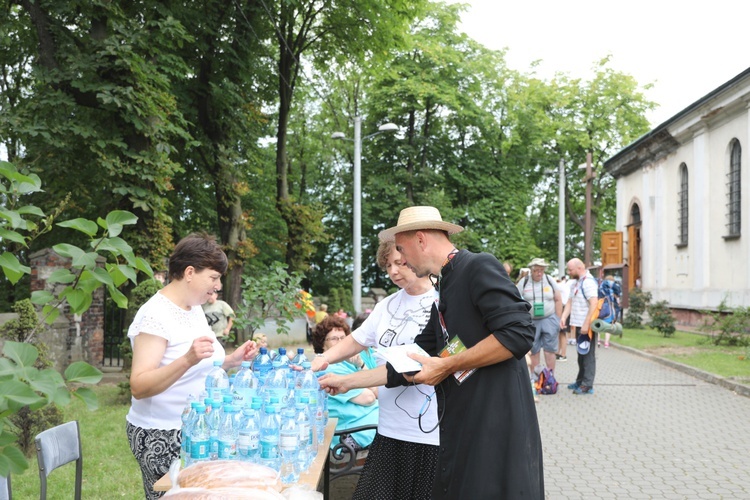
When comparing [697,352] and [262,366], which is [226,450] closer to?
[262,366]

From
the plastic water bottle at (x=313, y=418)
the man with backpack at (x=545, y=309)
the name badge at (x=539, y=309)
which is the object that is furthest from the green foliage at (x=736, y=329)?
the plastic water bottle at (x=313, y=418)

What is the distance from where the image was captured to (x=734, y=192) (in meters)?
25.8

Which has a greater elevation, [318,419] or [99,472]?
[318,419]

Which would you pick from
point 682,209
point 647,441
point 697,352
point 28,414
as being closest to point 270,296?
point 28,414

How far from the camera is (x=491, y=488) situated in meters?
3.03

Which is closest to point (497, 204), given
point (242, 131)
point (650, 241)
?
point (650, 241)

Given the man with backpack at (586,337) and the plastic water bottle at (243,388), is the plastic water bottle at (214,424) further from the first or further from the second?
the man with backpack at (586,337)

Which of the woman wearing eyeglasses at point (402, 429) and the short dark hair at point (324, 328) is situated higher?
the short dark hair at point (324, 328)

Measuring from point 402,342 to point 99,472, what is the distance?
422cm

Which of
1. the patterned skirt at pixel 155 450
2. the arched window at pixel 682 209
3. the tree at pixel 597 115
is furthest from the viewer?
the tree at pixel 597 115

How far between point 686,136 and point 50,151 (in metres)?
25.3

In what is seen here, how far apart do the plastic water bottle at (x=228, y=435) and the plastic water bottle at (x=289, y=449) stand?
0.24 m

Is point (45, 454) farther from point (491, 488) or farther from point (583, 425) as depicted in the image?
point (583, 425)

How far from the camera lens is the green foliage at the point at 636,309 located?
30.3 m
